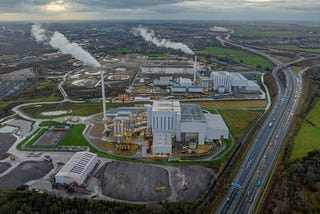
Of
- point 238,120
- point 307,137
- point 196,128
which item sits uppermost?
point 196,128

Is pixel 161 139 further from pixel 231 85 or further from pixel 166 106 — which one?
pixel 231 85

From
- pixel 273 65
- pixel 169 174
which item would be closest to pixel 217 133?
pixel 169 174

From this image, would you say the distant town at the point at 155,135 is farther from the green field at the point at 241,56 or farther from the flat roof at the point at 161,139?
the green field at the point at 241,56

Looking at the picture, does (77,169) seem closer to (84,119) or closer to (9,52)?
(84,119)

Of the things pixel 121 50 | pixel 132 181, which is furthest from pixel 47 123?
pixel 121 50

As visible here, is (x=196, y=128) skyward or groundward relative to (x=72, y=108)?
skyward

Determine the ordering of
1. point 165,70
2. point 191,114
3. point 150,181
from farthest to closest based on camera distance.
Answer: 1. point 165,70
2. point 191,114
3. point 150,181

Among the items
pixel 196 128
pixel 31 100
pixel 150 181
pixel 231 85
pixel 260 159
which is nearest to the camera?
pixel 150 181
